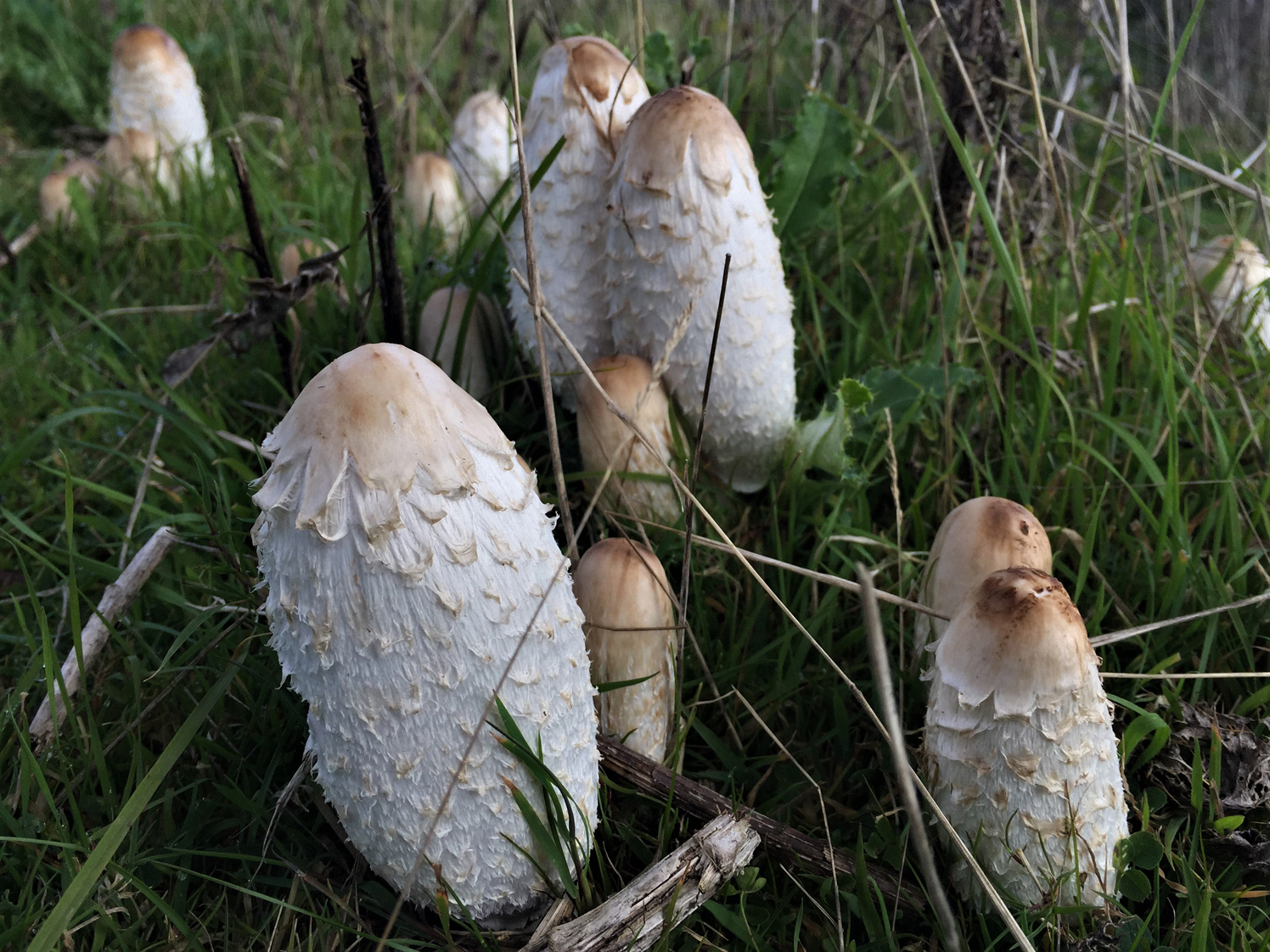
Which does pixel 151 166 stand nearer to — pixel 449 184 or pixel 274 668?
pixel 449 184

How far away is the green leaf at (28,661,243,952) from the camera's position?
1.26 m

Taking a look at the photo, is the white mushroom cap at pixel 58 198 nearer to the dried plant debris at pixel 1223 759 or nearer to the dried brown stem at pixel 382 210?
the dried brown stem at pixel 382 210

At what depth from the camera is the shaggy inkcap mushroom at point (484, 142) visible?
3.49 m

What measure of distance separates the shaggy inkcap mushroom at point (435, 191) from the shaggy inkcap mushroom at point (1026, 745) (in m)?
2.65

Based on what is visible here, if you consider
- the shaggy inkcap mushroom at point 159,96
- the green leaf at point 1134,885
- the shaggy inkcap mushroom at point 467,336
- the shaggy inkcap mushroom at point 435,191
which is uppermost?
the shaggy inkcap mushroom at point 159,96

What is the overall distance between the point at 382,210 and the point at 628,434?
0.82 metres

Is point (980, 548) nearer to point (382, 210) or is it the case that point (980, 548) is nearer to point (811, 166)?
point (811, 166)

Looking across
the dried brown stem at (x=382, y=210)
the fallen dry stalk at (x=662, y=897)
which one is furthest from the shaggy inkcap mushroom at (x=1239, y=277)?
the dried brown stem at (x=382, y=210)

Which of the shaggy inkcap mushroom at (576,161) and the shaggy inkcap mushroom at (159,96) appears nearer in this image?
the shaggy inkcap mushroom at (576,161)

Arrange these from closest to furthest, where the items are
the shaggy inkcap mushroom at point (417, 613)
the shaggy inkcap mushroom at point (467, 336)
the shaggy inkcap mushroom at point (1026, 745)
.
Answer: the shaggy inkcap mushroom at point (417, 613) → the shaggy inkcap mushroom at point (1026, 745) → the shaggy inkcap mushroom at point (467, 336)

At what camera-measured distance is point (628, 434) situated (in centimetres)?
201

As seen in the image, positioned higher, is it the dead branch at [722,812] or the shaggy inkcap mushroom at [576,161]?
the shaggy inkcap mushroom at [576,161]

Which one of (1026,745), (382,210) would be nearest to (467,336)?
(382,210)

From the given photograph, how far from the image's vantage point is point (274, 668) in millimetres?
1825
